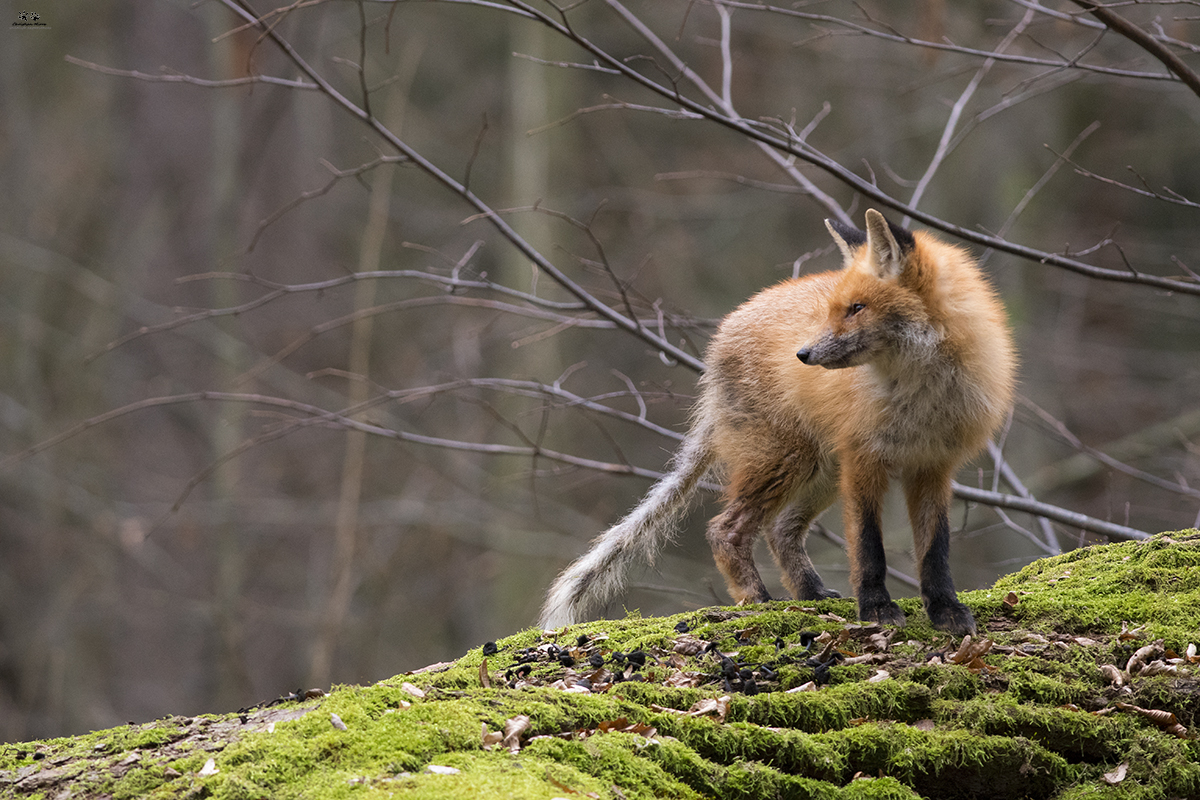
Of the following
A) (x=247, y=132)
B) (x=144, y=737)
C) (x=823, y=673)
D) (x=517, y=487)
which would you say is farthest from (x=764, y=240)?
(x=144, y=737)

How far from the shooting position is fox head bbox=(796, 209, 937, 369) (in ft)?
14.5

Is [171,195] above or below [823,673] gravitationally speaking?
above

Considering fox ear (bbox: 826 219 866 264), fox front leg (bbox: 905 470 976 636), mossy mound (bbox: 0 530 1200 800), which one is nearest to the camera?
mossy mound (bbox: 0 530 1200 800)

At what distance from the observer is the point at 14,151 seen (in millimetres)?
11969

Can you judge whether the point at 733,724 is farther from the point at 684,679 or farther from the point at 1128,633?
the point at 1128,633

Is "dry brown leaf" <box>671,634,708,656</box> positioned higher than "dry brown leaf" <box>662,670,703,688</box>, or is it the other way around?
"dry brown leaf" <box>662,670,703,688</box>

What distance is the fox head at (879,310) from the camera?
4430 millimetres

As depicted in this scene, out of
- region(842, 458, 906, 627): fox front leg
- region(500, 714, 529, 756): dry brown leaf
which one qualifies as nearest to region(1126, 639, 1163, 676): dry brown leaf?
region(842, 458, 906, 627): fox front leg

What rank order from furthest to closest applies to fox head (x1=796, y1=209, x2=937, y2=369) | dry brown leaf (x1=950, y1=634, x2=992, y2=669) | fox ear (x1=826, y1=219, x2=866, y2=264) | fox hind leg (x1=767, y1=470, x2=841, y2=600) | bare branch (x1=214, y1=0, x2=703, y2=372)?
fox hind leg (x1=767, y1=470, x2=841, y2=600) < fox ear (x1=826, y1=219, x2=866, y2=264) < bare branch (x1=214, y1=0, x2=703, y2=372) < fox head (x1=796, y1=209, x2=937, y2=369) < dry brown leaf (x1=950, y1=634, x2=992, y2=669)

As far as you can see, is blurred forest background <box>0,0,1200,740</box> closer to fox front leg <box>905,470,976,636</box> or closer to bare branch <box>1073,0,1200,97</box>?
fox front leg <box>905,470,976,636</box>

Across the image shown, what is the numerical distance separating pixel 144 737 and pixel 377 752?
0.90 m

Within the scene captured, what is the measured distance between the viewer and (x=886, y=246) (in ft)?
14.7

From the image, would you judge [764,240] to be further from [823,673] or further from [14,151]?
[823,673]

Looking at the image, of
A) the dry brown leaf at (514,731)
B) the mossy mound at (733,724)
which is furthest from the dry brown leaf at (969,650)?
the dry brown leaf at (514,731)
